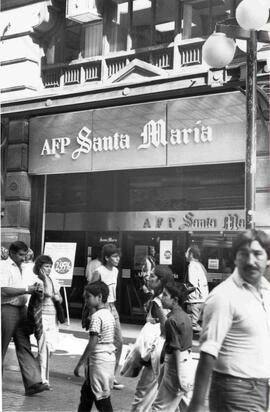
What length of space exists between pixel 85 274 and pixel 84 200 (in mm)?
1747

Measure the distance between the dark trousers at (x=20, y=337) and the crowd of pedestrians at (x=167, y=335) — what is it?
0.04 ft

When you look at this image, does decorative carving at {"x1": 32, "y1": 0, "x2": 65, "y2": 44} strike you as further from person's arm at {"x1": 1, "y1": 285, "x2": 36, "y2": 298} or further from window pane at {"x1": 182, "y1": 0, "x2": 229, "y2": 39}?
person's arm at {"x1": 1, "y1": 285, "x2": 36, "y2": 298}

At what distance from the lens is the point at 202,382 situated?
12.1 feet

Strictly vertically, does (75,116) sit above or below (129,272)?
above

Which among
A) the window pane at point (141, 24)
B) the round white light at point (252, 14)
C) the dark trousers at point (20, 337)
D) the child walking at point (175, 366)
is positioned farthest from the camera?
the window pane at point (141, 24)

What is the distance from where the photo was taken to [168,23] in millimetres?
13836

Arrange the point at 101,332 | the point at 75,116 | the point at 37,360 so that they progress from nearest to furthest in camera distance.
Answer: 1. the point at 101,332
2. the point at 37,360
3. the point at 75,116

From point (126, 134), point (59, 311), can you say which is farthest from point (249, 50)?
point (126, 134)

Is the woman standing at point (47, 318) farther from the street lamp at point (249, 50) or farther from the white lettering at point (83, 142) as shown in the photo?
the white lettering at point (83, 142)

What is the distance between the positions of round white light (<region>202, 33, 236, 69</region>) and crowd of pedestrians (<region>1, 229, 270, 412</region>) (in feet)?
9.40

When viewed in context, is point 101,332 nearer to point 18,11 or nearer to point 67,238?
point 67,238

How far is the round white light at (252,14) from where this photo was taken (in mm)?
8461

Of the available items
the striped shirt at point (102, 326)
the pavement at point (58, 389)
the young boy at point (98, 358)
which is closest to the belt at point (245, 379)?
the young boy at point (98, 358)

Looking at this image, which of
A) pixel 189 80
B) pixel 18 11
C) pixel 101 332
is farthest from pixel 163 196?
pixel 101 332
